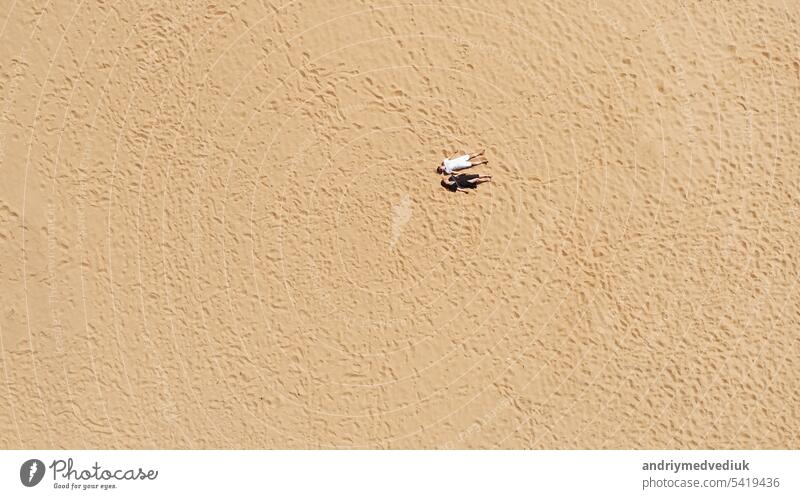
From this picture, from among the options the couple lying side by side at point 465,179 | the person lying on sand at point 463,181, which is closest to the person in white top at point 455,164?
the couple lying side by side at point 465,179

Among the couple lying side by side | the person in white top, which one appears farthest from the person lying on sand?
the person in white top

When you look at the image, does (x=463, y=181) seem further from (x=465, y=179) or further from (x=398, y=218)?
(x=398, y=218)

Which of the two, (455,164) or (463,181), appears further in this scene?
(463,181)

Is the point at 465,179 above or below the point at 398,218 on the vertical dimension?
above

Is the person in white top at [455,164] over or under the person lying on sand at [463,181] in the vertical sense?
over

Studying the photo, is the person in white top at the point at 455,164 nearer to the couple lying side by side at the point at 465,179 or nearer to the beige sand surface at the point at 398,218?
the couple lying side by side at the point at 465,179

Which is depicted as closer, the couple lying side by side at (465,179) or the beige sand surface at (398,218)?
the beige sand surface at (398,218)

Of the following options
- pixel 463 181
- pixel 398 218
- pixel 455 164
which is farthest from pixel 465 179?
pixel 398 218

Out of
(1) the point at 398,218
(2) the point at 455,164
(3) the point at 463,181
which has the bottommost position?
(1) the point at 398,218

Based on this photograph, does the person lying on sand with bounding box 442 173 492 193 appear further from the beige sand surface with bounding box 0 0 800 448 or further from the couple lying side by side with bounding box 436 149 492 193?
the beige sand surface with bounding box 0 0 800 448
